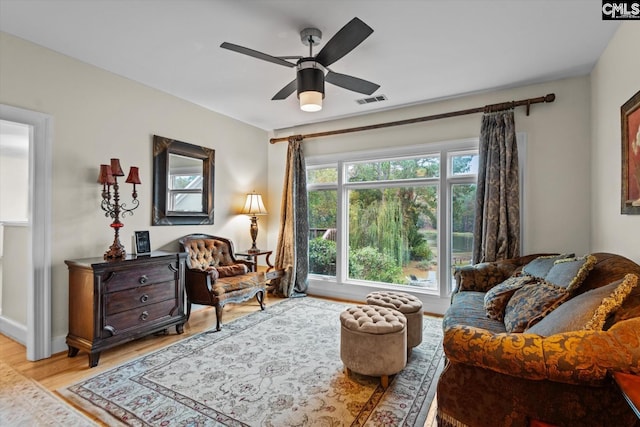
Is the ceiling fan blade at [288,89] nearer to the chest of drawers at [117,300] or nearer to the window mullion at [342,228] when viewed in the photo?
the chest of drawers at [117,300]

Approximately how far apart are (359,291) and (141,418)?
10.9 ft

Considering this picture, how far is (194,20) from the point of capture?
2469 millimetres

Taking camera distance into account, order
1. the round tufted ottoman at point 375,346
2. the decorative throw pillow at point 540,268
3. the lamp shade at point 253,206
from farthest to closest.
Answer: the lamp shade at point 253,206 → the decorative throw pillow at point 540,268 → the round tufted ottoman at point 375,346

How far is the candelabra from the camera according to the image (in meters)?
3.03

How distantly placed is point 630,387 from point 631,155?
2096 millimetres

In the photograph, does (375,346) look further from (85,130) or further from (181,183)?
(85,130)

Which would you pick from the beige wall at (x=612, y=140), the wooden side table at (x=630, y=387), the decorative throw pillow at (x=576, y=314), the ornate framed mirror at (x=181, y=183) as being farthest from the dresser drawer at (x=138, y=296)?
the beige wall at (x=612, y=140)

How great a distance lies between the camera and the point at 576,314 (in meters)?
1.49

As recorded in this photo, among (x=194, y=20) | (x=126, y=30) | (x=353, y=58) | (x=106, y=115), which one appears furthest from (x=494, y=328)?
(x=106, y=115)

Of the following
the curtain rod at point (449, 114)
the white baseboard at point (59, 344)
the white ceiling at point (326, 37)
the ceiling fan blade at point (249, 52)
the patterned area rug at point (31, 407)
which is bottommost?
the patterned area rug at point (31, 407)

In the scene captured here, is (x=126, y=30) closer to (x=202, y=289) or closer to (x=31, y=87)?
(x=31, y=87)

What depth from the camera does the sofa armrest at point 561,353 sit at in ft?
3.84

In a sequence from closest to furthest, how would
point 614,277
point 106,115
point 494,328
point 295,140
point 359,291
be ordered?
point 614,277, point 494,328, point 106,115, point 359,291, point 295,140

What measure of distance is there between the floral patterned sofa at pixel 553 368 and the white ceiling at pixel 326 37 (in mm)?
2106
